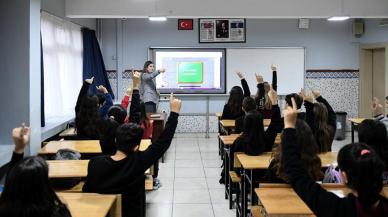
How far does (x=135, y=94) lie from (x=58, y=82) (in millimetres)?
3179

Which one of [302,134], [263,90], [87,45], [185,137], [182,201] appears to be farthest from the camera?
[185,137]

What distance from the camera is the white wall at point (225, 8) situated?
22.8 feet

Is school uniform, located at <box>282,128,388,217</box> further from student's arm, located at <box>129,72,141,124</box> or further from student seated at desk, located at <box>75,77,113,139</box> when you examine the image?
student seated at desk, located at <box>75,77,113,139</box>

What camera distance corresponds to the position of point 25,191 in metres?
1.73

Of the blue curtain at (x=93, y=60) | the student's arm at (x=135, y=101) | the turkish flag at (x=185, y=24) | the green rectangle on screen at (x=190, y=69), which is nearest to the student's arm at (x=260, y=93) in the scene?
the student's arm at (x=135, y=101)

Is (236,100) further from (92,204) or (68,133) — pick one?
(92,204)

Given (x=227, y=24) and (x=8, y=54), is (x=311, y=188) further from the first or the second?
(x=227, y=24)

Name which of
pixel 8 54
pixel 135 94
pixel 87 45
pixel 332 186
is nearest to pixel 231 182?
pixel 135 94

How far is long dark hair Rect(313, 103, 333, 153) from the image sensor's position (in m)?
4.41

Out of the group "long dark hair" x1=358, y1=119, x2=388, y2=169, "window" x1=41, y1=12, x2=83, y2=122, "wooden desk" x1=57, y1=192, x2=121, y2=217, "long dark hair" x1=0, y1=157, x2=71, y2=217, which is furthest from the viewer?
"window" x1=41, y1=12, x2=83, y2=122

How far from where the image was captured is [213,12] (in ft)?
23.1

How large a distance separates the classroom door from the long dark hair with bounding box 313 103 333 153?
18.1ft

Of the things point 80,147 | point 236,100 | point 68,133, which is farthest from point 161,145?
point 236,100

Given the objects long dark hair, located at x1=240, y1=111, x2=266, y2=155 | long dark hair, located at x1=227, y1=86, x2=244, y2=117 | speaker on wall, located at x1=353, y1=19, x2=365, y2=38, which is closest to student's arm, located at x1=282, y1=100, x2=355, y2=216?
long dark hair, located at x1=240, y1=111, x2=266, y2=155
